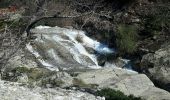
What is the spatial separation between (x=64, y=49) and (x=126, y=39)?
9.64ft

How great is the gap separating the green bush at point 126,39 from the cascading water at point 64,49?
604mm

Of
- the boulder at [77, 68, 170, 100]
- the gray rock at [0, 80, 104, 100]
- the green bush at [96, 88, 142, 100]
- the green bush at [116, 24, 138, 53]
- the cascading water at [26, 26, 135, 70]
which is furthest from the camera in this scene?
the green bush at [116, 24, 138, 53]

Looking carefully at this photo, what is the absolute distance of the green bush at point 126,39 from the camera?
69.8 feet

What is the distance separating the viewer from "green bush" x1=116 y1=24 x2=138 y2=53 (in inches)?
838

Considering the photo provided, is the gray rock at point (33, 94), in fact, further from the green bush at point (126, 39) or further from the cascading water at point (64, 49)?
the green bush at point (126, 39)

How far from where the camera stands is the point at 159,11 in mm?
24172

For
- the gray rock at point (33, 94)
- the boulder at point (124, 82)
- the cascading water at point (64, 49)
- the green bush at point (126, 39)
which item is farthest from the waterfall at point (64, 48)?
the gray rock at point (33, 94)

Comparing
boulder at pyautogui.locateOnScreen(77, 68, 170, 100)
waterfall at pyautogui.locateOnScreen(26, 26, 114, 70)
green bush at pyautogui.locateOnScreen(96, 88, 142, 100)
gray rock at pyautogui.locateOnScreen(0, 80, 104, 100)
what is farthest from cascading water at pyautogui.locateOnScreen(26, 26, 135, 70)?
gray rock at pyautogui.locateOnScreen(0, 80, 104, 100)

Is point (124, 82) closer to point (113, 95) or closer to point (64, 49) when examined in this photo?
point (113, 95)

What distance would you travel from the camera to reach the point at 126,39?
2167 cm

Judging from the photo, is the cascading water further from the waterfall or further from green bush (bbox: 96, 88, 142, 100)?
green bush (bbox: 96, 88, 142, 100)

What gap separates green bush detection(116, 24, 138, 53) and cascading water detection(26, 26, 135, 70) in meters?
0.60

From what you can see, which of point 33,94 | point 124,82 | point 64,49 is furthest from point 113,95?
point 64,49

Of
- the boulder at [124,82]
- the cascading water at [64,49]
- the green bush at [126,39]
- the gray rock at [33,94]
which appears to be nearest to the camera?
the gray rock at [33,94]
